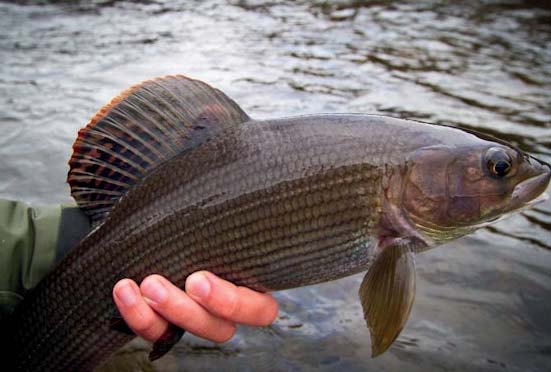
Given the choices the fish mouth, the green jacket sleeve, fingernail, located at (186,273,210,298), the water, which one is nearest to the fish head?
the fish mouth

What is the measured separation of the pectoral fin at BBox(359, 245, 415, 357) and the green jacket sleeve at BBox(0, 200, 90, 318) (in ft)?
4.31

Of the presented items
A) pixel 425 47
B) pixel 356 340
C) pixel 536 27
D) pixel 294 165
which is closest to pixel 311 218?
pixel 294 165

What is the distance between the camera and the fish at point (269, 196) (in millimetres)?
2012

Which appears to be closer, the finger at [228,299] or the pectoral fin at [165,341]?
the finger at [228,299]

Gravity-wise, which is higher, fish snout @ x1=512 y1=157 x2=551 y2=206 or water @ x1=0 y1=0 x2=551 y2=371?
fish snout @ x1=512 y1=157 x2=551 y2=206

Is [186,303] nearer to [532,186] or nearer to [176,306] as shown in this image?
[176,306]

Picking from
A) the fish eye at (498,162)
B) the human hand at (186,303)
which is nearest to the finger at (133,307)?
the human hand at (186,303)

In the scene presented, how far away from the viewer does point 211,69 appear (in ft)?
25.8

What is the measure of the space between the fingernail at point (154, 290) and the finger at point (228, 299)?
91 millimetres

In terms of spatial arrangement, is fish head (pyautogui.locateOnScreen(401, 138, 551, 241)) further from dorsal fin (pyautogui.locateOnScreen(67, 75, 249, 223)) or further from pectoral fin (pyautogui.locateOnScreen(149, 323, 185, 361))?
pectoral fin (pyautogui.locateOnScreen(149, 323, 185, 361))

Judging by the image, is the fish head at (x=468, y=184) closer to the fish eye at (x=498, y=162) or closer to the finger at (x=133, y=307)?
the fish eye at (x=498, y=162)

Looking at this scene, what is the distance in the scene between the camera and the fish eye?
1985 millimetres

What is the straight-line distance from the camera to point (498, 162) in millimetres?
1982

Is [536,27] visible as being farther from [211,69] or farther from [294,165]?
[294,165]
